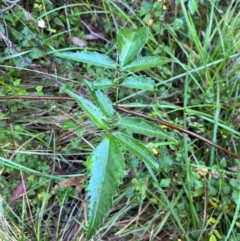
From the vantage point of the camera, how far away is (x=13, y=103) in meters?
1.33

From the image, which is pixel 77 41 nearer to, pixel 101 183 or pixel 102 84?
pixel 102 84

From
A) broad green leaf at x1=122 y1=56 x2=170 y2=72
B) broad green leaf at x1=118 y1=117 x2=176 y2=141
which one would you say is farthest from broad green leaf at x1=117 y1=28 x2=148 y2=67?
broad green leaf at x1=118 y1=117 x2=176 y2=141

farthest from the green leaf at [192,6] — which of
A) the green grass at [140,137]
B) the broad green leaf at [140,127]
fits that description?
the broad green leaf at [140,127]

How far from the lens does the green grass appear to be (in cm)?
128

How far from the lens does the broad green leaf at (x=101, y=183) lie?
0.81 m

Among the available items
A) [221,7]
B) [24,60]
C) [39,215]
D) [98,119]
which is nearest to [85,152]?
[39,215]

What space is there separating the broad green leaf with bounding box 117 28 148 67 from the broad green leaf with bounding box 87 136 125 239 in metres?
0.26

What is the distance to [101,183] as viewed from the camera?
0.82m

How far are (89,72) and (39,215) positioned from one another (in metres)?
0.53

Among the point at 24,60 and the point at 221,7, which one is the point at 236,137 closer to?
the point at 221,7

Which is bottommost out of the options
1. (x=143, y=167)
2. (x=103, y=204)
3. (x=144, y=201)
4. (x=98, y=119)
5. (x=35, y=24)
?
(x=144, y=201)

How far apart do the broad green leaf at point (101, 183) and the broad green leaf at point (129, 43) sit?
26 cm

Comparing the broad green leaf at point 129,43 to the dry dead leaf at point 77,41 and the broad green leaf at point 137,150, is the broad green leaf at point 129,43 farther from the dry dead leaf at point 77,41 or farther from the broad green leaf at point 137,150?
the dry dead leaf at point 77,41

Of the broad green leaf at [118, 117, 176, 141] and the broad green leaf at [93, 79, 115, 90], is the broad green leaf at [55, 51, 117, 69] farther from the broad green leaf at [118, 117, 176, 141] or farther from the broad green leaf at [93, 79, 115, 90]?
the broad green leaf at [118, 117, 176, 141]
